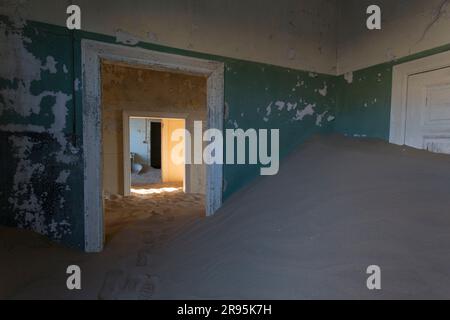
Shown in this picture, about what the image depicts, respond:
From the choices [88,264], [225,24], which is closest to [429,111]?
[225,24]

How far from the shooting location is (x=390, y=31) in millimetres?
2691

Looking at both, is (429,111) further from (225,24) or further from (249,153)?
(225,24)

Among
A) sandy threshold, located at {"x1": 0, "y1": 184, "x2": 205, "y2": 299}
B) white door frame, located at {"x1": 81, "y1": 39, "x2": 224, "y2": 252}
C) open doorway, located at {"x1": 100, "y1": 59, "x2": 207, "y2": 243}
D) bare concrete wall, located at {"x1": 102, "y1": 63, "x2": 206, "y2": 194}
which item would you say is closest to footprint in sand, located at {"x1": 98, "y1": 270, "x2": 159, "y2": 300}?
sandy threshold, located at {"x1": 0, "y1": 184, "x2": 205, "y2": 299}

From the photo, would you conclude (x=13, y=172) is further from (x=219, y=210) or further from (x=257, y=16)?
(x=257, y=16)

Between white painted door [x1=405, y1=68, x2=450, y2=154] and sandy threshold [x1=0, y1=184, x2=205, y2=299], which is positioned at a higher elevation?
white painted door [x1=405, y1=68, x2=450, y2=154]

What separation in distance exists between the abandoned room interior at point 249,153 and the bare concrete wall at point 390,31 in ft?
0.05

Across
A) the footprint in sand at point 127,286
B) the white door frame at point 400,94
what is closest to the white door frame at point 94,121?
the footprint in sand at point 127,286

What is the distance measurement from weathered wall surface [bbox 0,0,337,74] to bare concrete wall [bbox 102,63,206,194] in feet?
8.37

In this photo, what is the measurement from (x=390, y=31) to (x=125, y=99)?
166 inches

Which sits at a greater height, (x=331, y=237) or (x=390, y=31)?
(x=390, y=31)

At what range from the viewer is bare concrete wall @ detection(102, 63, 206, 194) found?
445 centimetres

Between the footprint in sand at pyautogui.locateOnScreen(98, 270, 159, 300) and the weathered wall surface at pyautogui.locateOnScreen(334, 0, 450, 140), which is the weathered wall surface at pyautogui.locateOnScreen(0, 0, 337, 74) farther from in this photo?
the footprint in sand at pyautogui.locateOnScreen(98, 270, 159, 300)

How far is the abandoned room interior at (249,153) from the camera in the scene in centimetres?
136
